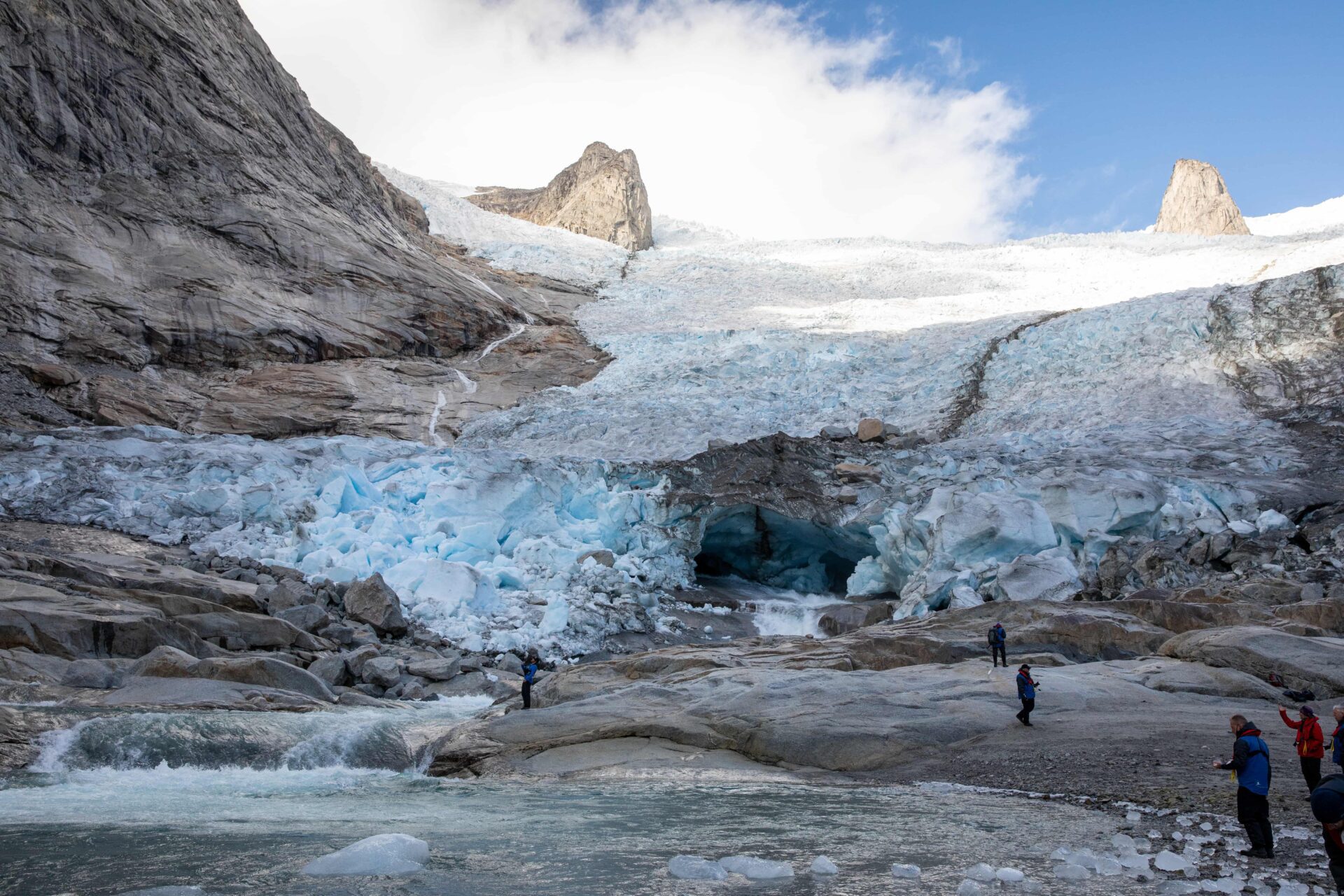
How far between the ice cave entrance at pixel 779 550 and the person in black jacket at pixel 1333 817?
13987 millimetres

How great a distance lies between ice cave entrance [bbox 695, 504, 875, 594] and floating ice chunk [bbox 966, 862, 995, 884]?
13404 mm

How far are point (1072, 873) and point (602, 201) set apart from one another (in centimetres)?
5012

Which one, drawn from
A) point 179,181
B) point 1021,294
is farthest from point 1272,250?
point 179,181

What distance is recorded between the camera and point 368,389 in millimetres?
24922

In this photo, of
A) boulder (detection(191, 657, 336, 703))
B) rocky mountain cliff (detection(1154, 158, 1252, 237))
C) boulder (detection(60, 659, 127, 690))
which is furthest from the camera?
rocky mountain cliff (detection(1154, 158, 1252, 237))

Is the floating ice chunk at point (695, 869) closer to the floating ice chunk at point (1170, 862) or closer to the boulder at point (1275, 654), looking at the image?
the floating ice chunk at point (1170, 862)

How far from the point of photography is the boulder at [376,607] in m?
13.2

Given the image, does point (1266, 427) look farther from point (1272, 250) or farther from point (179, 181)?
point (179, 181)

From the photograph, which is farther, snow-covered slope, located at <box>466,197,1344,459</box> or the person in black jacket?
snow-covered slope, located at <box>466,197,1344,459</box>

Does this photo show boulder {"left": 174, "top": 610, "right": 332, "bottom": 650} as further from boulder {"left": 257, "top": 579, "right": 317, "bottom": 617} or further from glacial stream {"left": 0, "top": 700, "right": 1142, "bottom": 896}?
glacial stream {"left": 0, "top": 700, "right": 1142, "bottom": 896}

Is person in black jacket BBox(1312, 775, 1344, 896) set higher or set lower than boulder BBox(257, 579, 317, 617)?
lower

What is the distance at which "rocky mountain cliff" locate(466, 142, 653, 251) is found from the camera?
5072 cm

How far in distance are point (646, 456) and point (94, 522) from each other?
35.4ft

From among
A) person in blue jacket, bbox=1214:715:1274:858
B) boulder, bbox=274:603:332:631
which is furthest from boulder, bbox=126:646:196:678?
person in blue jacket, bbox=1214:715:1274:858
